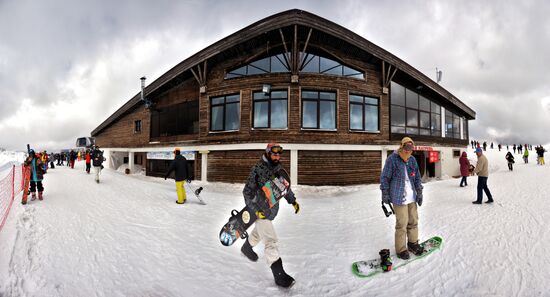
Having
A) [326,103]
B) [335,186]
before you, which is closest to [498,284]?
[335,186]

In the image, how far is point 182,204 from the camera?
788 cm

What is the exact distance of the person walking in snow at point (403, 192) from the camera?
378cm

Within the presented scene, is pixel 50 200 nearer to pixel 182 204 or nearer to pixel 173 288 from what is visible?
pixel 182 204

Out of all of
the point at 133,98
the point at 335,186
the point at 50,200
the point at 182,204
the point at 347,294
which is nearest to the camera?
the point at 347,294

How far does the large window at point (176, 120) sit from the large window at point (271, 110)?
4.93 metres

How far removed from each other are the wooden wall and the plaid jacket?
27.2ft

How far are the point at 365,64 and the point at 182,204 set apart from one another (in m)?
13.1

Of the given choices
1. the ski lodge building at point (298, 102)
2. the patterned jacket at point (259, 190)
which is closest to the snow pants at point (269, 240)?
the patterned jacket at point (259, 190)

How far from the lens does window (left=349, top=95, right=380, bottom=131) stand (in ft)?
43.7

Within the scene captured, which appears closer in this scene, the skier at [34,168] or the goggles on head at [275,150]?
the goggles on head at [275,150]

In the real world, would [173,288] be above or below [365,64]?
below

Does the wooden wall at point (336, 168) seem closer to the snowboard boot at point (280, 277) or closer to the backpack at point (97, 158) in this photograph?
the snowboard boot at point (280, 277)

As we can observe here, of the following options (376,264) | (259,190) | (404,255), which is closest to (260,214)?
(259,190)

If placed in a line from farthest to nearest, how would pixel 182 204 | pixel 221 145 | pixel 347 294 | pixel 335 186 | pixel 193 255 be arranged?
1. pixel 221 145
2. pixel 335 186
3. pixel 182 204
4. pixel 193 255
5. pixel 347 294
